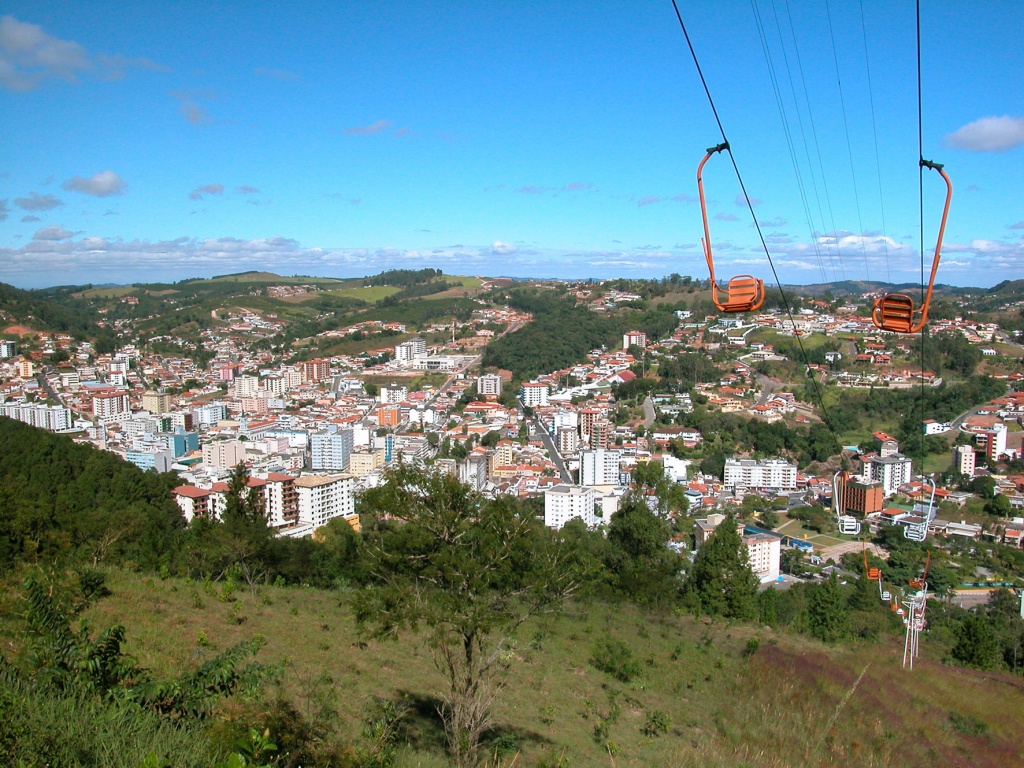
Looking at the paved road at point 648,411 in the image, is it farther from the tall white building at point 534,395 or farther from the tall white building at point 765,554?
the tall white building at point 765,554

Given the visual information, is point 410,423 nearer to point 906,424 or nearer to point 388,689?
point 906,424

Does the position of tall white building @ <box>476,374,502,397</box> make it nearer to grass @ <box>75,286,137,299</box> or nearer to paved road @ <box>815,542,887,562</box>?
paved road @ <box>815,542,887,562</box>

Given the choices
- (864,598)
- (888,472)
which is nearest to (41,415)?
(864,598)

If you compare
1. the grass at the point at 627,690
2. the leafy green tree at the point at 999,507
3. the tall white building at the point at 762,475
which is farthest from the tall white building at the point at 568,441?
the grass at the point at 627,690

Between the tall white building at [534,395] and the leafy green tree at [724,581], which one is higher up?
the leafy green tree at [724,581]

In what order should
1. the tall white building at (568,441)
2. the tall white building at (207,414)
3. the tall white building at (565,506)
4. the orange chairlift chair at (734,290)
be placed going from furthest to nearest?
1. the tall white building at (207,414)
2. the tall white building at (568,441)
3. the tall white building at (565,506)
4. the orange chairlift chair at (734,290)

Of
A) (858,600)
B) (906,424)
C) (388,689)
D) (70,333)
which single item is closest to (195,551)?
(388,689)

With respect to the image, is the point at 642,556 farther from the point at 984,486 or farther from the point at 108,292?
the point at 108,292
